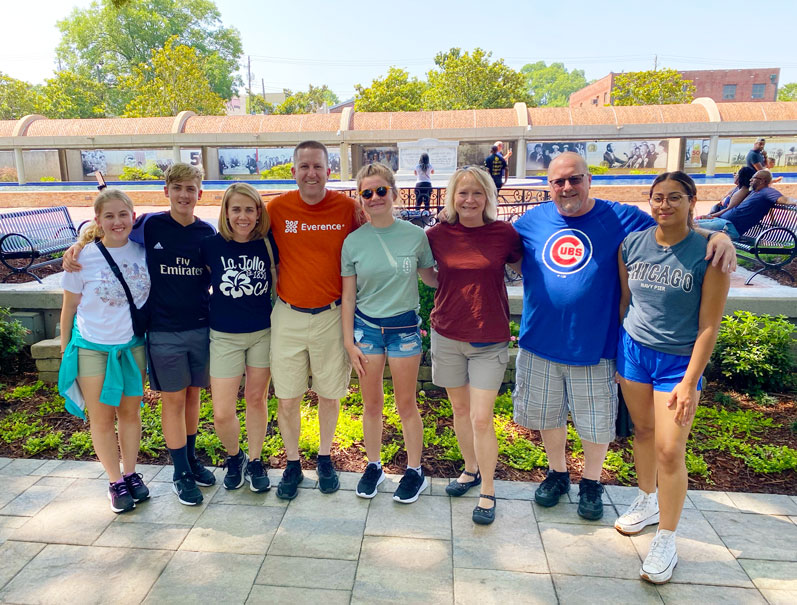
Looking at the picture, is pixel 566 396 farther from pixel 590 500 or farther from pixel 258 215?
pixel 258 215

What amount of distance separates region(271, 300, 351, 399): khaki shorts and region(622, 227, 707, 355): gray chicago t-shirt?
1.61m

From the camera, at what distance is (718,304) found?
A: 245 cm

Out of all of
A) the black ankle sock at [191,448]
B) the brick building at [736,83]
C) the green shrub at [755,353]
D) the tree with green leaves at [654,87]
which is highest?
the brick building at [736,83]

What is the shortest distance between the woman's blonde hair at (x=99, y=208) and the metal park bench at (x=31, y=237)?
14.5 feet

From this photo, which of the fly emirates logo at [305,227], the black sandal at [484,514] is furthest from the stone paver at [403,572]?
the fly emirates logo at [305,227]

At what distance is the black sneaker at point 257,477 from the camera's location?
341cm

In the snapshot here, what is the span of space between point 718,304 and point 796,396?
9.83 feet

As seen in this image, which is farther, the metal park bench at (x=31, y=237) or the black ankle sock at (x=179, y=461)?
the metal park bench at (x=31, y=237)

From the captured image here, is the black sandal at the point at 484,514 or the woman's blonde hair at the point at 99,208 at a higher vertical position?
the woman's blonde hair at the point at 99,208

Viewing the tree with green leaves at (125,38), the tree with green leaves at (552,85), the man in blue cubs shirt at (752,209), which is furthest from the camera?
the tree with green leaves at (552,85)

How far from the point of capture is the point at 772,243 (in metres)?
7.02

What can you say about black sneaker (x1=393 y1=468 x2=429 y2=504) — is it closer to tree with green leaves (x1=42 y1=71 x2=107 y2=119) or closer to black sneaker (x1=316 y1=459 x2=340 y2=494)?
black sneaker (x1=316 y1=459 x2=340 y2=494)

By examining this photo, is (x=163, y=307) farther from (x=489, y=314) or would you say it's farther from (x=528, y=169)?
(x=528, y=169)

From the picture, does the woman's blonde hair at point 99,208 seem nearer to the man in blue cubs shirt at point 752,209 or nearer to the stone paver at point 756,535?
the stone paver at point 756,535
